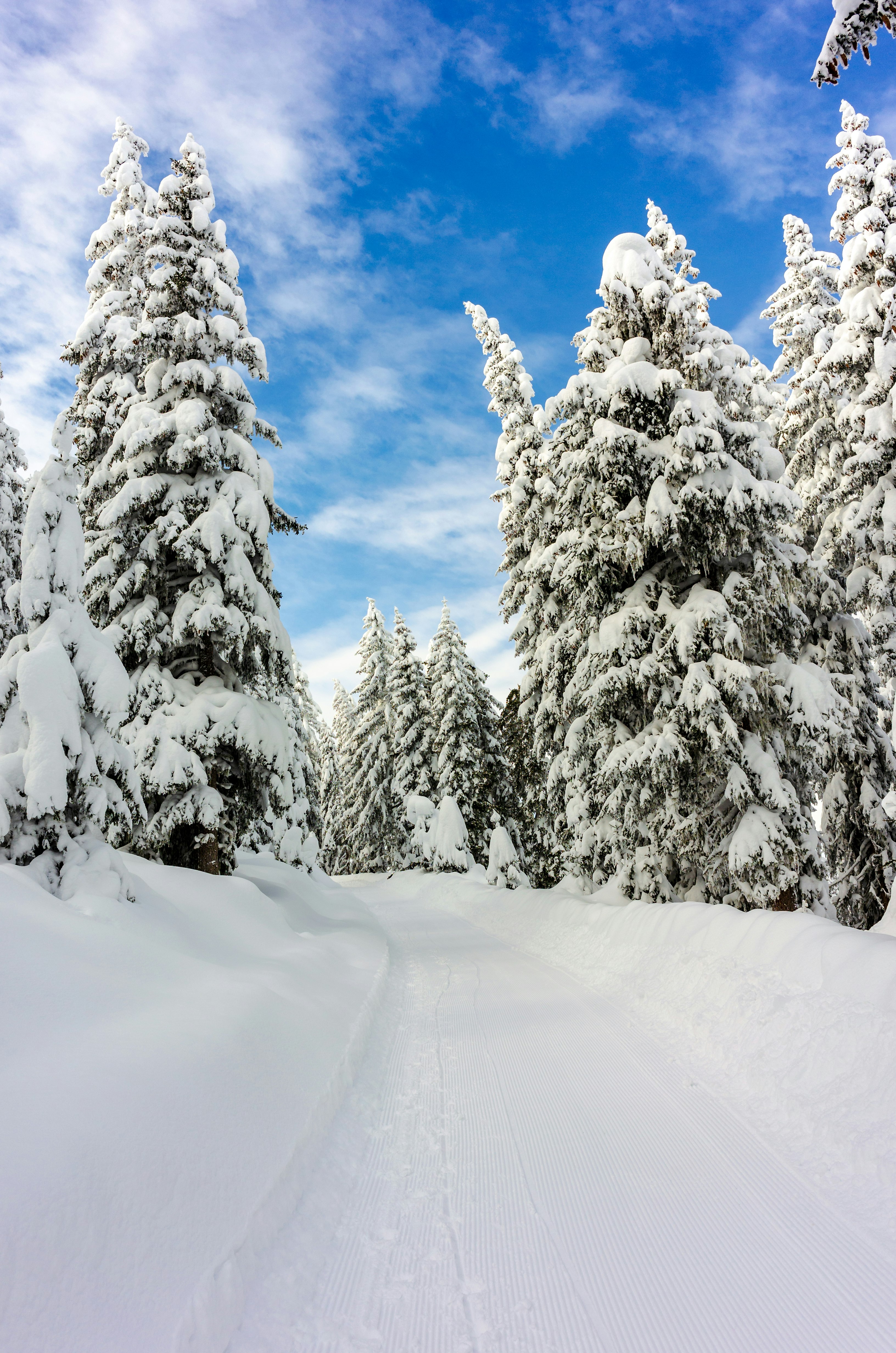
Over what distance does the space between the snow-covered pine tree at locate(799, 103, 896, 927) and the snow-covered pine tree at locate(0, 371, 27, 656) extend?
18.4 metres

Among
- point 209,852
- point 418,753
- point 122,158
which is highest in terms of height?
point 122,158

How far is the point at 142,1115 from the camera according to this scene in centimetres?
343

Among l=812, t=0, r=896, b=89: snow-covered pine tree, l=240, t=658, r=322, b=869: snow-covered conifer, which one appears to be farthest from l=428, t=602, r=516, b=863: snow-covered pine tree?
l=812, t=0, r=896, b=89: snow-covered pine tree

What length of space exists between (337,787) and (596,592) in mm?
36516

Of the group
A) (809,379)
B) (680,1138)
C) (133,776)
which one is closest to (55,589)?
(133,776)

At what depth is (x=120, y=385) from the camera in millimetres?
13117

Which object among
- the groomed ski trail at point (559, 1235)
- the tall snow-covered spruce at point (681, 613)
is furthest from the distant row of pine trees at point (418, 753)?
the groomed ski trail at point (559, 1235)

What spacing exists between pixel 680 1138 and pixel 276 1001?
3447mm

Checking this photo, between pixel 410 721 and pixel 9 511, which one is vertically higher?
pixel 9 511

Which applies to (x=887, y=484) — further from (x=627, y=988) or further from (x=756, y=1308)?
(x=756, y=1308)

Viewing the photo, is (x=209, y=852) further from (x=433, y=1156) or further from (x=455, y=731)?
(x=455, y=731)

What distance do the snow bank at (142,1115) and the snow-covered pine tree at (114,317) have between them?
29.1 feet

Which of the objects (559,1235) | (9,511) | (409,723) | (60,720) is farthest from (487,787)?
(559,1235)

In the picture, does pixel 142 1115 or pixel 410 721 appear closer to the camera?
pixel 142 1115
